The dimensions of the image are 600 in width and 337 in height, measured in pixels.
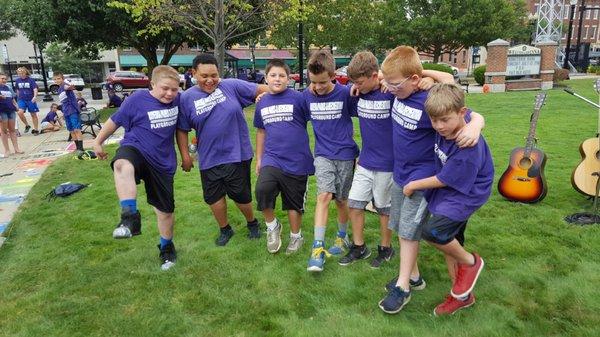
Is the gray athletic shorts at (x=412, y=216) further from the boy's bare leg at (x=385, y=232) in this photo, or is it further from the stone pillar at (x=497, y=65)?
the stone pillar at (x=497, y=65)

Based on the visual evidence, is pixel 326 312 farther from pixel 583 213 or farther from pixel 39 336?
pixel 583 213

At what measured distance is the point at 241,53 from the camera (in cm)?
5622

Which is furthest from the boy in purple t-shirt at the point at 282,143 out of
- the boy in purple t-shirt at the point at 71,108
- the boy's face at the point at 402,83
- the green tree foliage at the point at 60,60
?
the green tree foliage at the point at 60,60

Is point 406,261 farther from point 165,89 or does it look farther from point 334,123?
point 165,89

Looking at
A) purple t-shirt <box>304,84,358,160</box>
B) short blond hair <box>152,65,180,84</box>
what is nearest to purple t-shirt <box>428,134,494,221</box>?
purple t-shirt <box>304,84,358,160</box>

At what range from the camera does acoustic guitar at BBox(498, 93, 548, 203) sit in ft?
16.5

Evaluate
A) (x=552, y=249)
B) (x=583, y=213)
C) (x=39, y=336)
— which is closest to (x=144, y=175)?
(x=39, y=336)

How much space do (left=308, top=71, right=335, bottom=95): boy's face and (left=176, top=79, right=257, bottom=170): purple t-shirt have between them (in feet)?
2.73

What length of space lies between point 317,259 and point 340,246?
50 cm

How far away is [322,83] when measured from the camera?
→ 3527 millimetres

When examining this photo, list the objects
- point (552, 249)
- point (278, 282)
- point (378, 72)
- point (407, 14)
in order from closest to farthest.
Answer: point (378, 72) < point (278, 282) < point (552, 249) < point (407, 14)

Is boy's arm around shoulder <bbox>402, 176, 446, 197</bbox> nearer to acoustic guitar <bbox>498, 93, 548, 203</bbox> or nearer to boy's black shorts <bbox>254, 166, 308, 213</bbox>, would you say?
boy's black shorts <bbox>254, 166, 308, 213</bbox>

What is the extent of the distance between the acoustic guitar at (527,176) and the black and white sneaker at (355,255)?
7.56 ft

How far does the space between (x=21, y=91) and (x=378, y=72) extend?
12650 millimetres
